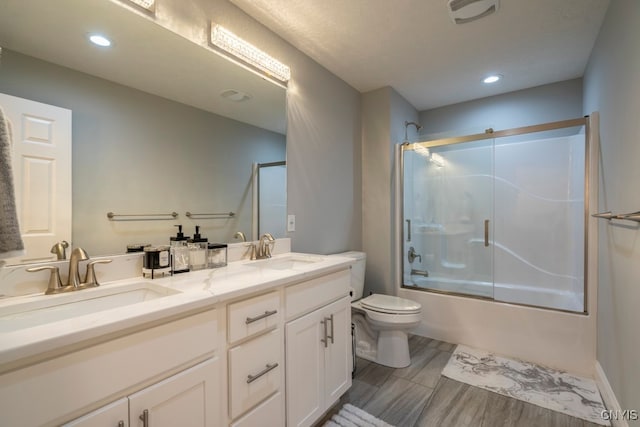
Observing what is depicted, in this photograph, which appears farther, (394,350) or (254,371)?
(394,350)

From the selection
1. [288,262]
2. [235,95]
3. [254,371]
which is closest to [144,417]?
[254,371]

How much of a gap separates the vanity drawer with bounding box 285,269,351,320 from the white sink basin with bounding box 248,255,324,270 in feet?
0.58

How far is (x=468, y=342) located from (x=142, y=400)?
2530 mm

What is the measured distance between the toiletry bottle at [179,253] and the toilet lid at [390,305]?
1412 millimetres

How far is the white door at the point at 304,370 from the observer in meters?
1.30

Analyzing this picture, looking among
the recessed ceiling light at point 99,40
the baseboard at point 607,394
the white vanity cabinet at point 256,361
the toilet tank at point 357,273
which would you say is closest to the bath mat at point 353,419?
the white vanity cabinet at point 256,361

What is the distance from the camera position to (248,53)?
69.0 inches

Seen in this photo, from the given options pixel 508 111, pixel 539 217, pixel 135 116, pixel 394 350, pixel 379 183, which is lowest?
pixel 394 350

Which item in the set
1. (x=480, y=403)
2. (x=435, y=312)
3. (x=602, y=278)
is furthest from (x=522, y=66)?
(x=480, y=403)

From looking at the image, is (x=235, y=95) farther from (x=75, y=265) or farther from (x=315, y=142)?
(x=75, y=265)

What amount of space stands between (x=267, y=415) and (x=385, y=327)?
119 cm

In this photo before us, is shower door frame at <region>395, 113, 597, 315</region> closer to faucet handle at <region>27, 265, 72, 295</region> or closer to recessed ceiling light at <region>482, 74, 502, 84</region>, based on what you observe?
recessed ceiling light at <region>482, 74, 502, 84</region>

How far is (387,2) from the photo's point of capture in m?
1.70

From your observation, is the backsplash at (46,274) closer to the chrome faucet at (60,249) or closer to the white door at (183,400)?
the chrome faucet at (60,249)
